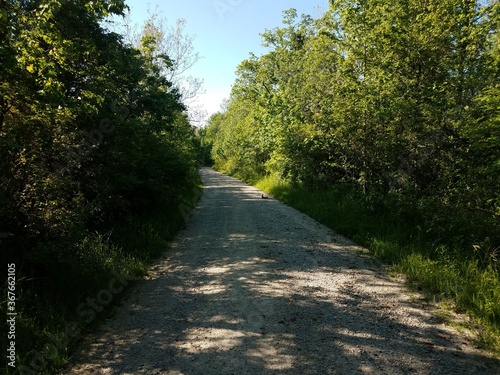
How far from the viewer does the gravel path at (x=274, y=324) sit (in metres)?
3.25

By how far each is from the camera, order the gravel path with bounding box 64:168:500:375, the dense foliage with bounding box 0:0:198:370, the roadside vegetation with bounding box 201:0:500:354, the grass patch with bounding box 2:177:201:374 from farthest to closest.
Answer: the roadside vegetation with bounding box 201:0:500:354 < the dense foliage with bounding box 0:0:198:370 < the grass patch with bounding box 2:177:201:374 < the gravel path with bounding box 64:168:500:375

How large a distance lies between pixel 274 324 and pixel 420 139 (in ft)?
21.3

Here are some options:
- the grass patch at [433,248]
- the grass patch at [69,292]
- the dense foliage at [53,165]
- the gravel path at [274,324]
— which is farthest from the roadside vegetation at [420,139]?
the dense foliage at [53,165]

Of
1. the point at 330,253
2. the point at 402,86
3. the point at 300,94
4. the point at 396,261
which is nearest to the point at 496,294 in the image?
the point at 396,261

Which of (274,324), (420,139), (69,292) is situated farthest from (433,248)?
(69,292)

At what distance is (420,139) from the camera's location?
8.12 meters

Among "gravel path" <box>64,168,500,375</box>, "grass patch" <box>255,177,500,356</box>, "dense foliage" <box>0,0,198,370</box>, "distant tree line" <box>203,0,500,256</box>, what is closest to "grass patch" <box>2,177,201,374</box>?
"dense foliage" <box>0,0,198,370</box>

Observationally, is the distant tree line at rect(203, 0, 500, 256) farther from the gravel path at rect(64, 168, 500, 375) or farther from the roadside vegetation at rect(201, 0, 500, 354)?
the gravel path at rect(64, 168, 500, 375)

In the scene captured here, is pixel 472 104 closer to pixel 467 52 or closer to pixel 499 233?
pixel 467 52

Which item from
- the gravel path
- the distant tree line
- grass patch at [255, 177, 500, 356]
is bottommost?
the gravel path

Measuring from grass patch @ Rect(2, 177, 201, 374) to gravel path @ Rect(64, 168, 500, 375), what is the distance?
27cm

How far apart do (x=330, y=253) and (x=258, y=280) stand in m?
2.10

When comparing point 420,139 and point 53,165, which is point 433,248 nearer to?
point 420,139

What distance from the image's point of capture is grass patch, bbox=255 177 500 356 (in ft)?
14.0
